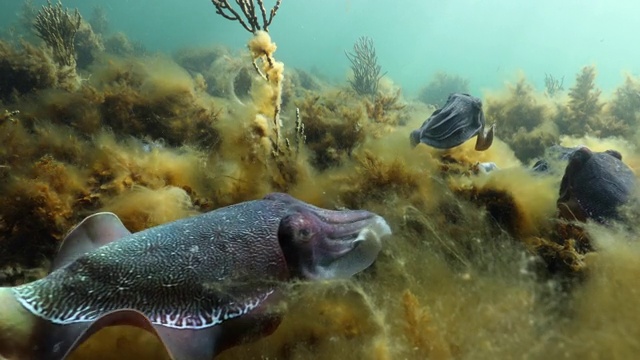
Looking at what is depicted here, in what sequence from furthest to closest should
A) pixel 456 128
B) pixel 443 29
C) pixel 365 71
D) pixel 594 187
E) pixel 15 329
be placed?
pixel 443 29 < pixel 365 71 < pixel 456 128 < pixel 594 187 < pixel 15 329

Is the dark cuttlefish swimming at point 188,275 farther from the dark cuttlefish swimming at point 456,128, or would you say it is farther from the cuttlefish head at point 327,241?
the dark cuttlefish swimming at point 456,128

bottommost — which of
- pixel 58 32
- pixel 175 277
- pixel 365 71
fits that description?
pixel 175 277

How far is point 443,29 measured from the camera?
558 ft

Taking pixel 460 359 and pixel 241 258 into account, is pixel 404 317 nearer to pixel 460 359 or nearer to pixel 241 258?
pixel 460 359

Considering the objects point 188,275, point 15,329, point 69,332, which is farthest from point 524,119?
point 15,329

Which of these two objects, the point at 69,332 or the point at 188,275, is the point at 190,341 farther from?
the point at 69,332

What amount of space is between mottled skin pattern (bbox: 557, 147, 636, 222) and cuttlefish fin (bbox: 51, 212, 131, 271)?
382cm

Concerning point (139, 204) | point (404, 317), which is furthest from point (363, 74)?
point (404, 317)

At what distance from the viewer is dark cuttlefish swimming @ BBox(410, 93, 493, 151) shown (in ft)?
16.4

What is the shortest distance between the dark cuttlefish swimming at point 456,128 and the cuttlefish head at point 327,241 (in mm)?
2680

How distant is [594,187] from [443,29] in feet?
623

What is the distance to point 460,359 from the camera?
6.33 ft

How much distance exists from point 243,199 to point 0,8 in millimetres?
90905

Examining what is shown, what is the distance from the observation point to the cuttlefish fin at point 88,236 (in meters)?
2.35
